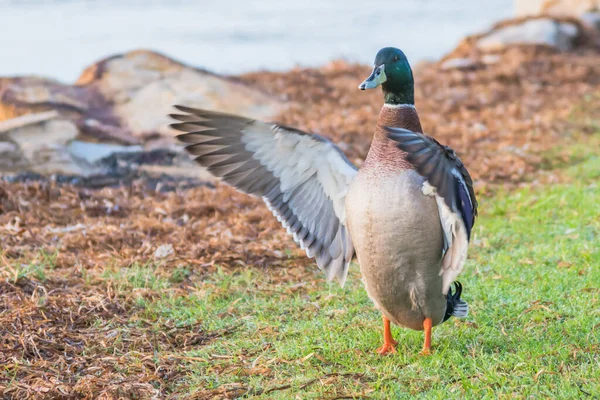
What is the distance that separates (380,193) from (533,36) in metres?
11.6

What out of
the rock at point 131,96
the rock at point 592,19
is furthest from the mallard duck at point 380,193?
the rock at point 592,19

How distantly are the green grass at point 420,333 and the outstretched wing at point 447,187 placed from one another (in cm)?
48

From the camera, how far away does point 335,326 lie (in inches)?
181

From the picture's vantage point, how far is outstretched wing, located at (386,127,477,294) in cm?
338

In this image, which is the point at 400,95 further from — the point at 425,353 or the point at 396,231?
the point at 425,353

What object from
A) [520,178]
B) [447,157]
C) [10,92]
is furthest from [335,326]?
[10,92]

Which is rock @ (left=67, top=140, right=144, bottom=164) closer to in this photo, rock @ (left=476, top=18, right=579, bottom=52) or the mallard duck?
the mallard duck

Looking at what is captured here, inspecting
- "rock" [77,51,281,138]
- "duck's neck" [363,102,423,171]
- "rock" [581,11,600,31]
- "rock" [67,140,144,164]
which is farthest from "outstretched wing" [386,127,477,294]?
"rock" [581,11,600,31]

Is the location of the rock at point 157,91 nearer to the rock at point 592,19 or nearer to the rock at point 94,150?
the rock at point 94,150

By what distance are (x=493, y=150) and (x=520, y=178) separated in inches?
43.0

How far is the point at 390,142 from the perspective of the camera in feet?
12.5

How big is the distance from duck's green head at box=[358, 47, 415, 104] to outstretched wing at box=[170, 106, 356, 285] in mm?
434

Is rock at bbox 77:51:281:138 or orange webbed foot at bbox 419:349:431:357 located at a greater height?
rock at bbox 77:51:281:138

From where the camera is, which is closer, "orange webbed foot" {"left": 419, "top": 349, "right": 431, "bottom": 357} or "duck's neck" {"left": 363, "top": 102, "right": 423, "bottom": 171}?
"duck's neck" {"left": 363, "top": 102, "right": 423, "bottom": 171}
